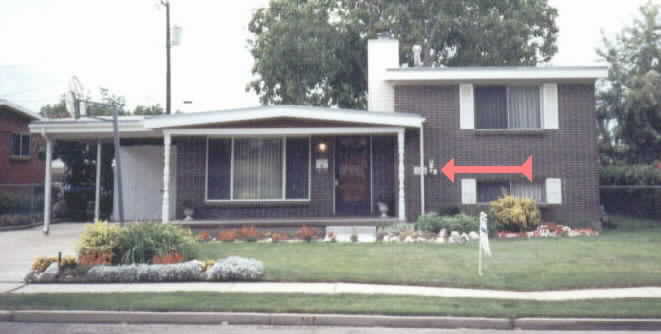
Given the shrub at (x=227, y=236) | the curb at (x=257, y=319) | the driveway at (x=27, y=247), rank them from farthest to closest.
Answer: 1. the shrub at (x=227, y=236)
2. the driveway at (x=27, y=247)
3. the curb at (x=257, y=319)

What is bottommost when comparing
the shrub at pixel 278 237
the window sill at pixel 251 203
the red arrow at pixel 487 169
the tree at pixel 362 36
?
the shrub at pixel 278 237

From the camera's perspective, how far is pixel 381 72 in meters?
17.5

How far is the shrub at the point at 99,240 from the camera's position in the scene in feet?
33.3

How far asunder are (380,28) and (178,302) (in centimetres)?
2096

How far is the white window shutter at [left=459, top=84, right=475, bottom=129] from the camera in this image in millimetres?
16188

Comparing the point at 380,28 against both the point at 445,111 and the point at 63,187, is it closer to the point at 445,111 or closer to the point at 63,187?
the point at 445,111

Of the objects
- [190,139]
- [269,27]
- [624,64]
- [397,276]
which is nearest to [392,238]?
[397,276]

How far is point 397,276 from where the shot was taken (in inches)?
370

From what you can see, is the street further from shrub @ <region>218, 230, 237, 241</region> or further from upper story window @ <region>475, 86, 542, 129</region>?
upper story window @ <region>475, 86, 542, 129</region>

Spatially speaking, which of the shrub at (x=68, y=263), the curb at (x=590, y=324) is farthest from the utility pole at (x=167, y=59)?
the curb at (x=590, y=324)

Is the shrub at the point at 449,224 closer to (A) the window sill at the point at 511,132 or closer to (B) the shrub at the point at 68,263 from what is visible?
(A) the window sill at the point at 511,132

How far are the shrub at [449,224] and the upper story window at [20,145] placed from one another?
19861 millimetres

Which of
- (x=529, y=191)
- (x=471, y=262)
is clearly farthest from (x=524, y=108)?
(x=471, y=262)

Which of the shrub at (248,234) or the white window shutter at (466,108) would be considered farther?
the white window shutter at (466,108)
